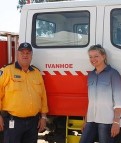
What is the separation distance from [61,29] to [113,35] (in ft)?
2.29

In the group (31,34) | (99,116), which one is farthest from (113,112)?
(31,34)

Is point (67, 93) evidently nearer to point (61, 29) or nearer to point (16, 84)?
point (16, 84)

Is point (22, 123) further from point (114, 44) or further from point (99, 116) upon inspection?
point (114, 44)

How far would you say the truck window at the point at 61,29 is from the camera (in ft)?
14.8

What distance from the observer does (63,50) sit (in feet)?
15.0

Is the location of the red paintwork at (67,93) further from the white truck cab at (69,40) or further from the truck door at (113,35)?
the truck door at (113,35)

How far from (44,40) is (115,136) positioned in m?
1.56

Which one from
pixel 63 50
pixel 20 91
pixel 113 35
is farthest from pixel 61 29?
pixel 20 91

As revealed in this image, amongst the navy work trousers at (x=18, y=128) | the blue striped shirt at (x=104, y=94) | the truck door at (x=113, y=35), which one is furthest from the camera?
the navy work trousers at (x=18, y=128)

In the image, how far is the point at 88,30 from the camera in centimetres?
448

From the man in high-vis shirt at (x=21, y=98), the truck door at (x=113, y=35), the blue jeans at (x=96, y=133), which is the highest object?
the truck door at (x=113, y=35)

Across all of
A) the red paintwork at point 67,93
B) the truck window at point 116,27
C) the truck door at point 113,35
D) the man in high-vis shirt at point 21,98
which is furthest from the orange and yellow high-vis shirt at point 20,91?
the truck window at point 116,27

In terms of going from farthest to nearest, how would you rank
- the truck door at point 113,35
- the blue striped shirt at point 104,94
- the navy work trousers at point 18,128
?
the navy work trousers at point 18,128
the truck door at point 113,35
the blue striped shirt at point 104,94

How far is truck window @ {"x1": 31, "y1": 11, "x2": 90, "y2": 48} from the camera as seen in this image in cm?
452
